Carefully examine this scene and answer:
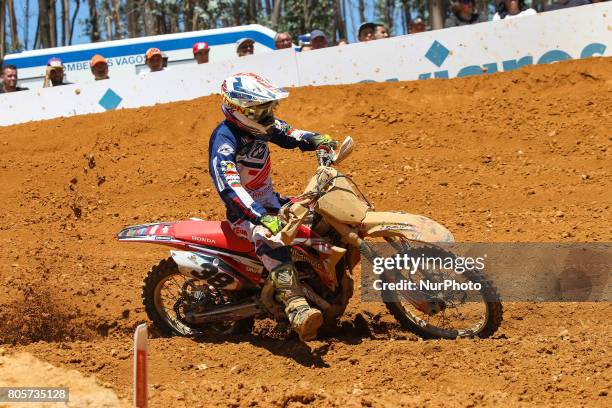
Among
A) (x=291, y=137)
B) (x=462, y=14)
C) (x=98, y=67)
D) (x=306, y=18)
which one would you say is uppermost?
(x=306, y=18)

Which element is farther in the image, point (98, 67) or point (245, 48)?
point (245, 48)

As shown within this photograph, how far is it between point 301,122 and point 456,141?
2442 mm

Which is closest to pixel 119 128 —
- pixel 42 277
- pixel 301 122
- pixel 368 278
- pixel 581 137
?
pixel 301 122

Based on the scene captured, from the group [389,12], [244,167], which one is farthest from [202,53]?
[389,12]

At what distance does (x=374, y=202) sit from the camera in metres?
9.48

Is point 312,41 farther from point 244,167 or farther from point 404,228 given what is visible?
point 404,228

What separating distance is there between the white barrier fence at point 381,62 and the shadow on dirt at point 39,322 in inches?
259

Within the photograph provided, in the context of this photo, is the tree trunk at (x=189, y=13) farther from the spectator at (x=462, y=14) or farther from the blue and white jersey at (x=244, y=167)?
the blue and white jersey at (x=244, y=167)

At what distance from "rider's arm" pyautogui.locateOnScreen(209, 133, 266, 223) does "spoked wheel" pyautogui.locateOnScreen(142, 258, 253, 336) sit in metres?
0.87

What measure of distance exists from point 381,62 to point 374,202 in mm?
3944

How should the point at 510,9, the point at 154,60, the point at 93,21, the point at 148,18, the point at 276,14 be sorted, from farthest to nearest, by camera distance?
the point at 148,18 → the point at 93,21 → the point at 276,14 → the point at 154,60 → the point at 510,9

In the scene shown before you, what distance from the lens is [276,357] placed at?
18.4 ft

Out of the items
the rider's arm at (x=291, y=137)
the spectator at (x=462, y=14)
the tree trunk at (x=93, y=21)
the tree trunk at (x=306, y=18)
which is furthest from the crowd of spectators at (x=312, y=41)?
the tree trunk at (x=93, y=21)

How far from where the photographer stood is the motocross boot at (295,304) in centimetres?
537
